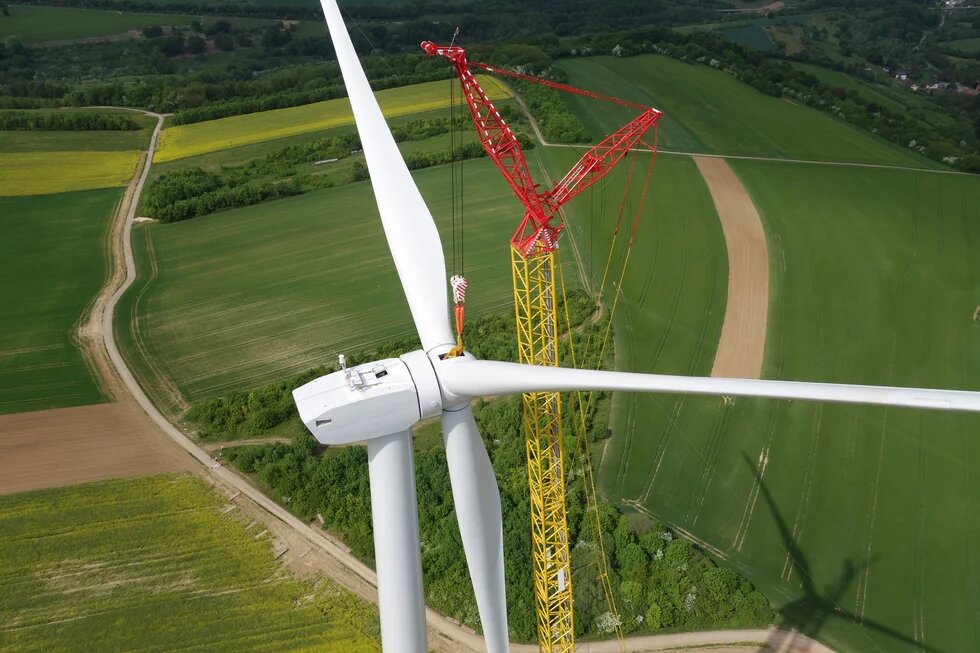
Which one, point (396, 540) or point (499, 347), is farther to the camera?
point (499, 347)

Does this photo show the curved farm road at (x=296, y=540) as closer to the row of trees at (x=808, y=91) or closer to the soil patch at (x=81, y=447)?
the soil patch at (x=81, y=447)

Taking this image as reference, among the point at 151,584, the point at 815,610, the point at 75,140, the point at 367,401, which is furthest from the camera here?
the point at 75,140

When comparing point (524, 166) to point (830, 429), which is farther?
point (830, 429)

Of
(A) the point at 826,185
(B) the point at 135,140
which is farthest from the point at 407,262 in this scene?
(B) the point at 135,140

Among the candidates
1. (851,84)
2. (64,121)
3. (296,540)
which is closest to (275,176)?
(64,121)

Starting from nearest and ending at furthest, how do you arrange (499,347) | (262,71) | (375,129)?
(375,129), (499,347), (262,71)

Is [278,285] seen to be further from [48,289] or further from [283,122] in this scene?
[283,122]

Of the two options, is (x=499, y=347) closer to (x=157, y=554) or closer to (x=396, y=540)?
(x=157, y=554)
